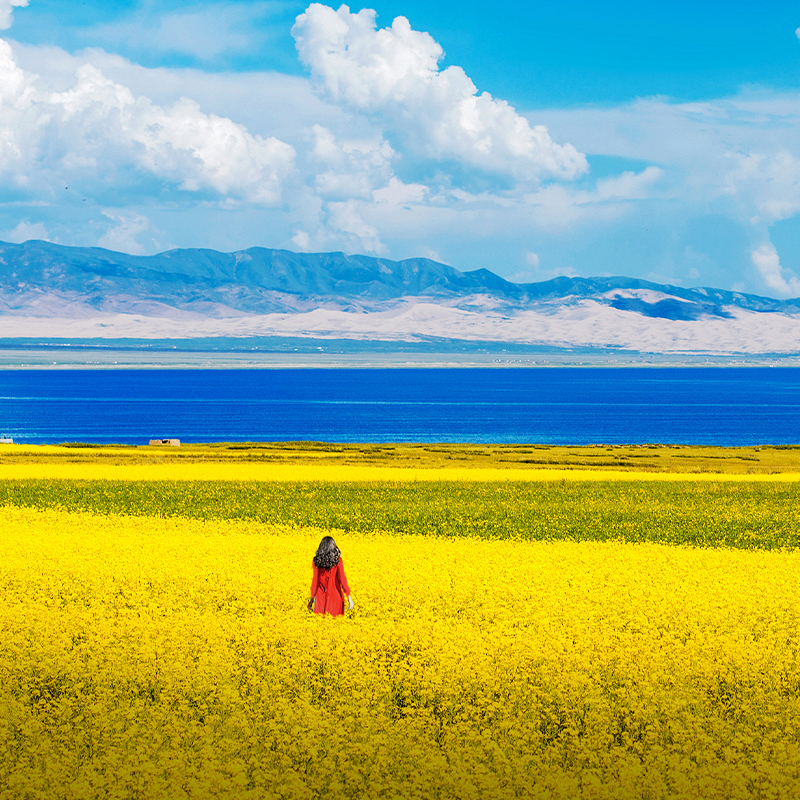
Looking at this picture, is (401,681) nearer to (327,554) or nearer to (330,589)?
(327,554)

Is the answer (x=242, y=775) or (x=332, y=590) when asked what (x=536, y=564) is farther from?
(x=242, y=775)

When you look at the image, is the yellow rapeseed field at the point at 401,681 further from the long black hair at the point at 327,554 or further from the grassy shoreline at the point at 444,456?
the grassy shoreline at the point at 444,456

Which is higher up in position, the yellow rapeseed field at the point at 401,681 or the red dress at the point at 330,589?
the red dress at the point at 330,589

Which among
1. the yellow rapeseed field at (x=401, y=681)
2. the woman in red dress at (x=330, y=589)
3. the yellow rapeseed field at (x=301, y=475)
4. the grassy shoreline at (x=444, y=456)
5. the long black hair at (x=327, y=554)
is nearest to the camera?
the yellow rapeseed field at (x=401, y=681)

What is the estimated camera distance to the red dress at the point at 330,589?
19.4 meters

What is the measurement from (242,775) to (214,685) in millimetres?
3266

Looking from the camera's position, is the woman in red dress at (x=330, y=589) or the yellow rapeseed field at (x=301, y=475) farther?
the yellow rapeseed field at (x=301, y=475)

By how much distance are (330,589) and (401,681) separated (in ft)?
12.3

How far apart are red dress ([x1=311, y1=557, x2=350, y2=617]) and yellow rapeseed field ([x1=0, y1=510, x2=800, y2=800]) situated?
341 mm

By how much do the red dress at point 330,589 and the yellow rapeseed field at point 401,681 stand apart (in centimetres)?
34

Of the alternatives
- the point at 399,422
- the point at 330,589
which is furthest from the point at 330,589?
the point at 399,422

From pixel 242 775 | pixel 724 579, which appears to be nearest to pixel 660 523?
pixel 724 579

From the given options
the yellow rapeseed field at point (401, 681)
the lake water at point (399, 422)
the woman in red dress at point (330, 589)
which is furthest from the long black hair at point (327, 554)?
the lake water at point (399, 422)

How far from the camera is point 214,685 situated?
52.1 feet
